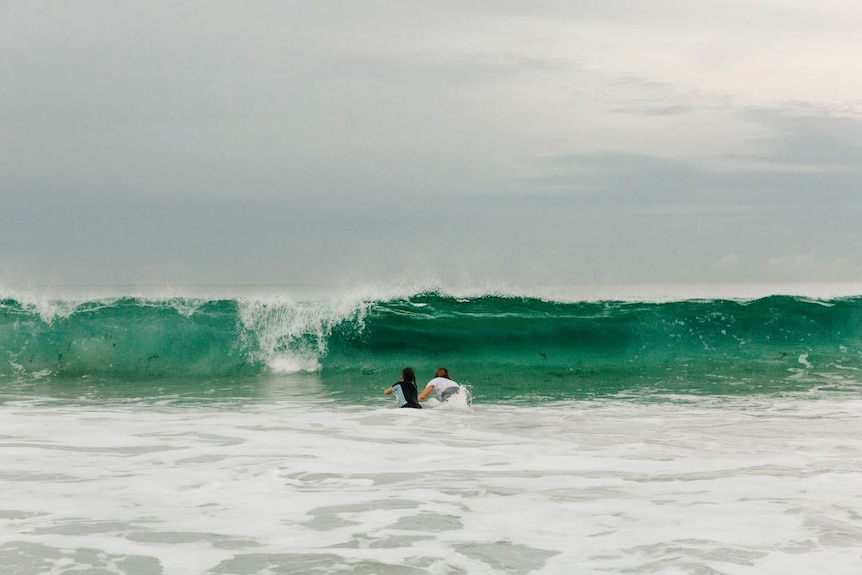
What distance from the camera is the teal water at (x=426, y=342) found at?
19.9 metres

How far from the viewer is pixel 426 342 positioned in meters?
26.2

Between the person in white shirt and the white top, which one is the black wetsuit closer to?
the person in white shirt

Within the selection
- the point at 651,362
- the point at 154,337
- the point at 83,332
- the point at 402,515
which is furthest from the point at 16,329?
the point at 402,515

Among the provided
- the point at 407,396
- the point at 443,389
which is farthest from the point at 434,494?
the point at 443,389

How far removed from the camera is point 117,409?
13.4 m

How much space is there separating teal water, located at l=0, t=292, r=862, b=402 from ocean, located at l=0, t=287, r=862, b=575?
282mm

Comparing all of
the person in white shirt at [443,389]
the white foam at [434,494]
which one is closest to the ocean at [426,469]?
the white foam at [434,494]

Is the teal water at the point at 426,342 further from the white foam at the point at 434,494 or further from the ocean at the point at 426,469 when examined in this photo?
the white foam at the point at 434,494

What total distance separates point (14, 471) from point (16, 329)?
1894 cm

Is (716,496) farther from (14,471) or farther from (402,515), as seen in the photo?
(14,471)

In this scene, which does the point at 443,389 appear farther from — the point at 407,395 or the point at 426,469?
the point at 426,469

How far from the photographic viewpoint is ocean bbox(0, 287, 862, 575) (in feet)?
17.6

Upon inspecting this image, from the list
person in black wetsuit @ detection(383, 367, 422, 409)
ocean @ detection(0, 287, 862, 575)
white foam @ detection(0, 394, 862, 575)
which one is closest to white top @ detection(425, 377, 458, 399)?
ocean @ detection(0, 287, 862, 575)

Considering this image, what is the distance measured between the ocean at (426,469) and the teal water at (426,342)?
0.28m
